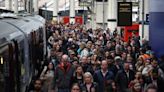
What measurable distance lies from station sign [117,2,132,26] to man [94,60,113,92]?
14878 mm

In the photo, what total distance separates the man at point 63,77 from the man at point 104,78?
2.64 ft

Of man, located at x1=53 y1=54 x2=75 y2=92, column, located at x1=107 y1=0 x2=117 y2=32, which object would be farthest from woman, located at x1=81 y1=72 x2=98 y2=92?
column, located at x1=107 y1=0 x2=117 y2=32

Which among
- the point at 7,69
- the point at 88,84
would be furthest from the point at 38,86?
the point at 7,69

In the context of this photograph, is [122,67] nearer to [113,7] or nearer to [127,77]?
[127,77]

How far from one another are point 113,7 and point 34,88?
3441cm

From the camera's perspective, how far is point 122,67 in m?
15.5

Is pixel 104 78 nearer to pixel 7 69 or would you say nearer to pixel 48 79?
pixel 48 79

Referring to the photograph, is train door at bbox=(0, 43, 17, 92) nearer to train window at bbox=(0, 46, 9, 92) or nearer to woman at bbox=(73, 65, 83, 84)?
train window at bbox=(0, 46, 9, 92)

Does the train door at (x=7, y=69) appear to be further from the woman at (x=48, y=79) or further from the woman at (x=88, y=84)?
the woman at (x=48, y=79)

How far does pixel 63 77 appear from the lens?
14.5m

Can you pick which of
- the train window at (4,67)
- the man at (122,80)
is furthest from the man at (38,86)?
the train window at (4,67)

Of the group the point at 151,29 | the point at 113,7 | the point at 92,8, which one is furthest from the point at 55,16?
the point at 151,29

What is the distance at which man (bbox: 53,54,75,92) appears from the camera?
47.1ft

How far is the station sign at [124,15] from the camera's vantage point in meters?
28.9
